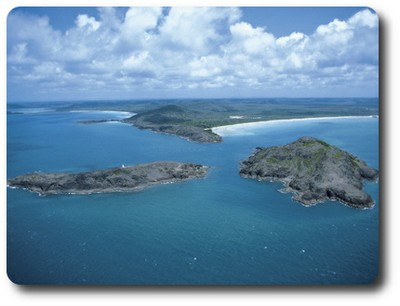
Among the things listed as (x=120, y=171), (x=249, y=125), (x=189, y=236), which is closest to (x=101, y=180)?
(x=120, y=171)

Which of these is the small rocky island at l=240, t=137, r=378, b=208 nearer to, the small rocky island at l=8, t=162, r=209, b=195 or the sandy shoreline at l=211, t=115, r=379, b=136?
the small rocky island at l=8, t=162, r=209, b=195

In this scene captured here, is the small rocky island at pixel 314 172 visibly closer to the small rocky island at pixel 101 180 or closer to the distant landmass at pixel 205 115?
the small rocky island at pixel 101 180

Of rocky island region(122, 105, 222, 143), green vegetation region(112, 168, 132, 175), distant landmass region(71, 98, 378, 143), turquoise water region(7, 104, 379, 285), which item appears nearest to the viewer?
turquoise water region(7, 104, 379, 285)

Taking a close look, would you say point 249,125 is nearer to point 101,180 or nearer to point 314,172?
point 314,172

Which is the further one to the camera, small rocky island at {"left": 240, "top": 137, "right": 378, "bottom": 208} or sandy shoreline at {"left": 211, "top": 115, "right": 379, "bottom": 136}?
sandy shoreline at {"left": 211, "top": 115, "right": 379, "bottom": 136}

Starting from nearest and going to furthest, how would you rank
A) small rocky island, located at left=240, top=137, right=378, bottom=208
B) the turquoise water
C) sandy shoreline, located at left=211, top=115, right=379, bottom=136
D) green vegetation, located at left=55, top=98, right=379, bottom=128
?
1. the turquoise water
2. small rocky island, located at left=240, top=137, right=378, bottom=208
3. sandy shoreline, located at left=211, top=115, right=379, bottom=136
4. green vegetation, located at left=55, top=98, right=379, bottom=128

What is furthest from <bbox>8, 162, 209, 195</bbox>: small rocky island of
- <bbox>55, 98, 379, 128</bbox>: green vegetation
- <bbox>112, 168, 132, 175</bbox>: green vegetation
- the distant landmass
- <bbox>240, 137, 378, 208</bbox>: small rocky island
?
<bbox>55, 98, 379, 128</bbox>: green vegetation

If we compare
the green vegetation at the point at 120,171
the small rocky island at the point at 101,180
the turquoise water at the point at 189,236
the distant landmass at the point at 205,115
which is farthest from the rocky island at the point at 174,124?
the green vegetation at the point at 120,171
